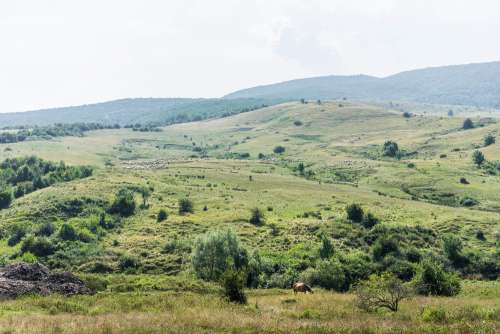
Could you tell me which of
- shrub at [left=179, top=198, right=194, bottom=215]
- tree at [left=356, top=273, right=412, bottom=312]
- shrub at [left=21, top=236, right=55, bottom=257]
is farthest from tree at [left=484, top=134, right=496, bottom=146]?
tree at [left=356, top=273, right=412, bottom=312]

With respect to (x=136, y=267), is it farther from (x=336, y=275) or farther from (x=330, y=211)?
(x=330, y=211)

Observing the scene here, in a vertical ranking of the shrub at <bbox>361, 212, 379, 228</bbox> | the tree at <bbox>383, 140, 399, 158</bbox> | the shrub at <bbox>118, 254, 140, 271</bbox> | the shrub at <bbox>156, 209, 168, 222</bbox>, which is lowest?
the tree at <bbox>383, 140, 399, 158</bbox>

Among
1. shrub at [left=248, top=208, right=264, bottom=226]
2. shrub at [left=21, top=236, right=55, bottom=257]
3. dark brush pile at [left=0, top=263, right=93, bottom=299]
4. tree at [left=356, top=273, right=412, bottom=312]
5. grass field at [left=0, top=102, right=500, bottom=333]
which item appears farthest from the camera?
shrub at [left=248, top=208, right=264, bottom=226]

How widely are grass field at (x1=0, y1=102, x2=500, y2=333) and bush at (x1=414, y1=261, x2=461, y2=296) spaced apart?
1.52 meters

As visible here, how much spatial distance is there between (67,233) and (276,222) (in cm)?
3067

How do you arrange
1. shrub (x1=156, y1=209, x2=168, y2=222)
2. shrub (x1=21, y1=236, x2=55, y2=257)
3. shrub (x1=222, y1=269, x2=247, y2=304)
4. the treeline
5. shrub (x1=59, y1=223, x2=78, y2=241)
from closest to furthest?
1. shrub (x1=222, y1=269, x2=247, y2=304)
2. shrub (x1=21, y1=236, x2=55, y2=257)
3. shrub (x1=59, y1=223, x2=78, y2=241)
4. shrub (x1=156, y1=209, x2=168, y2=222)
5. the treeline

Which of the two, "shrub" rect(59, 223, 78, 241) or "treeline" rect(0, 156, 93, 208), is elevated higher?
"treeline" rect(0, 156, 93, 208)

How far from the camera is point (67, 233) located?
221ft

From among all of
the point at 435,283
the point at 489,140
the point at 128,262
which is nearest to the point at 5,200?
the point at 128,262

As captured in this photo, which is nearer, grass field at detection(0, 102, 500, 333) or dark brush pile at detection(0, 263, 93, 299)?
grass field at detection(0, 102, 500, 333)

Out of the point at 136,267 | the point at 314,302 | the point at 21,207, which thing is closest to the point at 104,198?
the point at 21,207

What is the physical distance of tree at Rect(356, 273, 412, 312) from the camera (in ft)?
80.8

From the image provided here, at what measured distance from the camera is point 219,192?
10162cm

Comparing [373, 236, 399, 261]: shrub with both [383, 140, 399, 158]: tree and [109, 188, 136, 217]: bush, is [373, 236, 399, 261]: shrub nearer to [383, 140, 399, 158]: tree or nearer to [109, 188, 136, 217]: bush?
[109, 188, 136, 217]: bush
